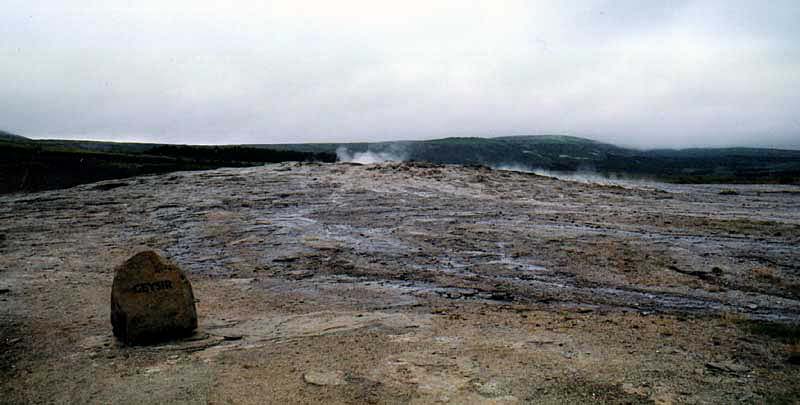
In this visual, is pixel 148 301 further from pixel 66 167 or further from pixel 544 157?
pixel 544 157

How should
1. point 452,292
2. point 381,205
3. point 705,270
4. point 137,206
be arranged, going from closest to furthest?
point 452,292 < point 705,270 < point 381,205 < point 137,206

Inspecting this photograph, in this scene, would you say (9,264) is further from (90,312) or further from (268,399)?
(268,399)

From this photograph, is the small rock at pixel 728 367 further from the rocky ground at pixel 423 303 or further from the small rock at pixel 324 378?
the small rock at pixel 324 378

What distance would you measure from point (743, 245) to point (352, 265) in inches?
373

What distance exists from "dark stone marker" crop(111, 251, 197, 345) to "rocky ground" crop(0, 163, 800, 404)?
0.81ft

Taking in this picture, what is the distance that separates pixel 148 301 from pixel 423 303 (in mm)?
4381

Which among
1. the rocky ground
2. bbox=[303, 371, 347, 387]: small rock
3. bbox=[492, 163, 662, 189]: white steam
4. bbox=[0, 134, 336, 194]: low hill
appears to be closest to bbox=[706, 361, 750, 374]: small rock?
the rocky ground

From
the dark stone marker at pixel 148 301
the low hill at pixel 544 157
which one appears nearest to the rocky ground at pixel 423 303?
the dark stone marker at pixel 148 301

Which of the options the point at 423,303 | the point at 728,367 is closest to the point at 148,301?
the point at 423,303

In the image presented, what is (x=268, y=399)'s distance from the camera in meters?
5.49

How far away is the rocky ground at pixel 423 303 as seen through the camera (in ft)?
19.1

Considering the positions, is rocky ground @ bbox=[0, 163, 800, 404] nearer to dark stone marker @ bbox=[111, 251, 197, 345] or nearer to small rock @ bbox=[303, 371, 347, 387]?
small rock @ bbox=[303, 371, 347, 387]

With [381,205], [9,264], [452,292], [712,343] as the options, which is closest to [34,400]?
[452,292]

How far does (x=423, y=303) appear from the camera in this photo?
30.2ft
